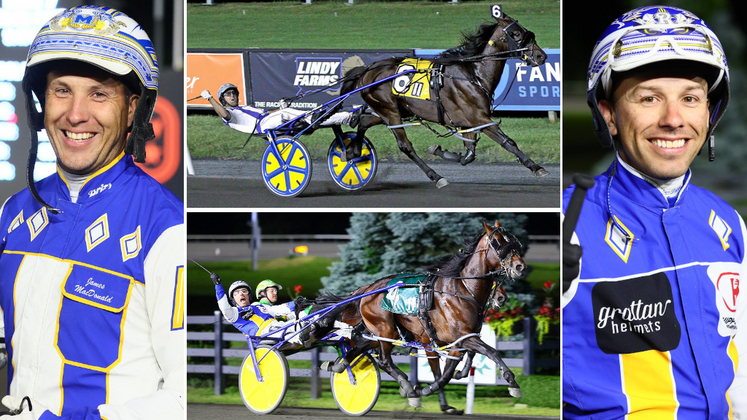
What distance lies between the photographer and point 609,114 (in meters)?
2.15

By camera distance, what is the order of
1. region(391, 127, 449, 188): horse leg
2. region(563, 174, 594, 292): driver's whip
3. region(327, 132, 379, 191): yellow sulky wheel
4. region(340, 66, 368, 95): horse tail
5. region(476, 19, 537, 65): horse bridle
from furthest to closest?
region(391, 127, 449, 188): horse leg < region(327, 132, 379, 191): yellow sulky wheel < region(340, 66, 368, 95): horse tail < region(476, 19, 537, 65): horse bridle < region(563, 174, 594, 292): driver's whip

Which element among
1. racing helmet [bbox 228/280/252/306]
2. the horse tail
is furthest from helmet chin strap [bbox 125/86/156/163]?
the horse tail

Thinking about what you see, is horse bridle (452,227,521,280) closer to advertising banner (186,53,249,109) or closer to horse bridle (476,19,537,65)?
horse bridle (476,19,537,65)

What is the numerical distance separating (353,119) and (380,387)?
84cm

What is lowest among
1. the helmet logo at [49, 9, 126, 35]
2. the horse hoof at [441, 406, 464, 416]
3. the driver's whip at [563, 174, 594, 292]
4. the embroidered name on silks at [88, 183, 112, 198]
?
the horse hoof at [441, 406, 464, 416]

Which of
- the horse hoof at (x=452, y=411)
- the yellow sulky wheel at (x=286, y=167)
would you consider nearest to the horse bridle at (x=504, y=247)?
the horse hoof at (x=452, y=411)

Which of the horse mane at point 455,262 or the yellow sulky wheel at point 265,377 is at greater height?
the horse mane at point 455,262

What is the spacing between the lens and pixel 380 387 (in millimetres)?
2230

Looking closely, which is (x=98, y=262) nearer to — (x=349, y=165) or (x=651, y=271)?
(x=349, y=165)

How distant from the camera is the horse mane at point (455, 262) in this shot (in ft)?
7.23

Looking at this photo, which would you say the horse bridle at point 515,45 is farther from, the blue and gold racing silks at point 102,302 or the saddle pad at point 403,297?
the blue and gold racing silks at point 102,302

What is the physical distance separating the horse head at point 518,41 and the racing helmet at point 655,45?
21cm

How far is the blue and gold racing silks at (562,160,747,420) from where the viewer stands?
6.70ft

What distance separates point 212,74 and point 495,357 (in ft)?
3.63
